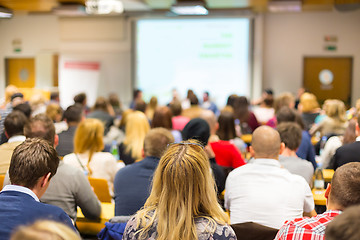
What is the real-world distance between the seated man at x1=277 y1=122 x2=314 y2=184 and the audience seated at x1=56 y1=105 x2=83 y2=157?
2407 millimetres

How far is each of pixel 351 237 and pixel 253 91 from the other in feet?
37.7

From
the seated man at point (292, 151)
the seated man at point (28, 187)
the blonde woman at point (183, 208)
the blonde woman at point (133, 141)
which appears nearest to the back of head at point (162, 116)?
→ the blonde woman at point (133, 141)

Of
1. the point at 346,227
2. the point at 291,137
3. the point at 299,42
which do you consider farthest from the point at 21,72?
the point at 346,227

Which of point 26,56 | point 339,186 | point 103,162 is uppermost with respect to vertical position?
point 26,56

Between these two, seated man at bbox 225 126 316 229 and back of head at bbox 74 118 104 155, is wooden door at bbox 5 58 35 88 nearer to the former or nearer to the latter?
back of head at bbox 74 118 104 155

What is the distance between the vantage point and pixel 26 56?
14266 millimetres

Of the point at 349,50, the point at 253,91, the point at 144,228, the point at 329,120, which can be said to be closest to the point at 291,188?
the point at 144,228

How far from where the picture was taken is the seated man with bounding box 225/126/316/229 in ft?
9.55

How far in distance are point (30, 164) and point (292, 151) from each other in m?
2.73

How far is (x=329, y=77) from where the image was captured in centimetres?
1251

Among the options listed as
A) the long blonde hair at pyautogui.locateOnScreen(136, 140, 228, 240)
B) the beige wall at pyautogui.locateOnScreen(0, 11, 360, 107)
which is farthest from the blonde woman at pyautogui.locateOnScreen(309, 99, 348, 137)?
the beige wall at pyautogui.locateOnScreen(0, 11, 360, 107)

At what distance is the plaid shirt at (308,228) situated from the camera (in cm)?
201

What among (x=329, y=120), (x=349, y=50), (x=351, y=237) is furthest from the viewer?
(x=349, y=50)

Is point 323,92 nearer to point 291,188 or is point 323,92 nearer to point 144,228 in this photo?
point 291,188
